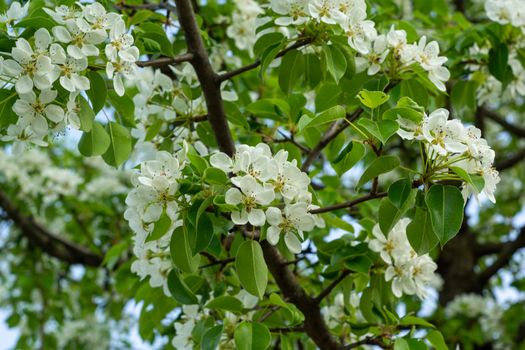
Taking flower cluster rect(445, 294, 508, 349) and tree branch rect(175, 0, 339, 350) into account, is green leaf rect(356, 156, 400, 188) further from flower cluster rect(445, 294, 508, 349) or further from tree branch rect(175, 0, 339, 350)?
flower cluster rect(445, 294, 508, 349)

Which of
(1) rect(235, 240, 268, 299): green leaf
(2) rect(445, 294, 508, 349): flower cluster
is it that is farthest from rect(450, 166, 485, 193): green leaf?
(2) rect(445, 294, 508, 349): flower cluster

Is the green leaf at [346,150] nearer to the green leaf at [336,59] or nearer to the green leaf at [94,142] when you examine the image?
the green leaf at [336,59]

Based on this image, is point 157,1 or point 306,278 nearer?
point 306,278

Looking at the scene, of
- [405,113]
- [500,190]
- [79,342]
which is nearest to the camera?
[405,113]

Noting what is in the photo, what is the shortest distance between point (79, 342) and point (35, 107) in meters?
4.16

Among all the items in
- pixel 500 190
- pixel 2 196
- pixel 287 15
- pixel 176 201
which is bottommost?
pixel 500 190

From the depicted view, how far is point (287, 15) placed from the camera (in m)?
1.99

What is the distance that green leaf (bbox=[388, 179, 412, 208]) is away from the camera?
165 centimetres

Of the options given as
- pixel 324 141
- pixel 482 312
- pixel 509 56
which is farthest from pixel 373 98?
pixel 482 312

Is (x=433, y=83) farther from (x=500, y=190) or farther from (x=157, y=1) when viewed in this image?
(x=500, y=190)

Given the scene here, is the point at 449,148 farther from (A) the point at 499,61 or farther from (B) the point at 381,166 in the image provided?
(A) the point at 499,61

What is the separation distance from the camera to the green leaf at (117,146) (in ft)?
6.61

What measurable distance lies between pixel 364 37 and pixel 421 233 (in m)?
0.61

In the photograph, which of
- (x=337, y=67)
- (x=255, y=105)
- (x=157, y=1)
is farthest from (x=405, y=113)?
(x=157, y=1)
